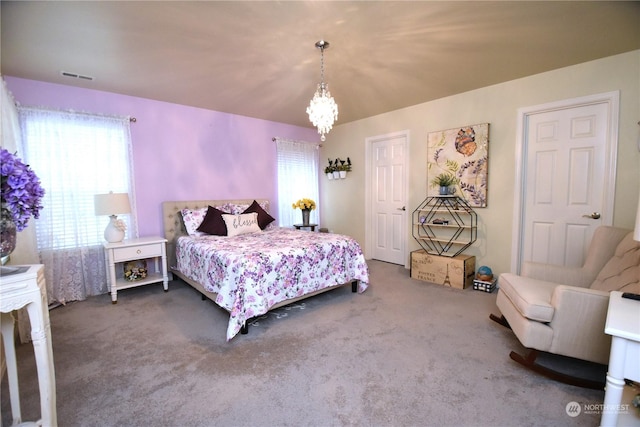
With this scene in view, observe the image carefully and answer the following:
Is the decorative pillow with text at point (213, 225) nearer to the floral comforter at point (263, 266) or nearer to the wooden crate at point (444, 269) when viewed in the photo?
the floral comforter at point (263, 266)

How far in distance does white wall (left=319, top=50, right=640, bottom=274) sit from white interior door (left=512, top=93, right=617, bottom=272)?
0.35 feet

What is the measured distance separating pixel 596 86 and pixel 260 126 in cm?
422

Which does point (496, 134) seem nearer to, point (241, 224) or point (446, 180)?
point (446, 180)

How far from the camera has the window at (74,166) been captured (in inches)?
120

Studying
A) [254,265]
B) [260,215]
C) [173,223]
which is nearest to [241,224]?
[260,215]

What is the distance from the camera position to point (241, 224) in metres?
3.83

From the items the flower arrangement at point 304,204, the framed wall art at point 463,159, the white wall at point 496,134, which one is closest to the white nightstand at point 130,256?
the flower arrangement at point 304,204

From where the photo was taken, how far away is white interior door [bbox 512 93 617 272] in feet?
9.41

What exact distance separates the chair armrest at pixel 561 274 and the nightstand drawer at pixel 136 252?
3.92 m

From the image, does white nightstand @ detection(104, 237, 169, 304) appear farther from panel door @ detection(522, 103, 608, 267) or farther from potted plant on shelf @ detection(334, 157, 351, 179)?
panel door @ detection(522, 103, 608, 267)

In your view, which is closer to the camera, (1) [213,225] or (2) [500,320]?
(2) [500,320]

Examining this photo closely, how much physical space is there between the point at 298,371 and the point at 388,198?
11.0ft

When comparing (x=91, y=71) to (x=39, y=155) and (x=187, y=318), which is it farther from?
(x=187, y=318)

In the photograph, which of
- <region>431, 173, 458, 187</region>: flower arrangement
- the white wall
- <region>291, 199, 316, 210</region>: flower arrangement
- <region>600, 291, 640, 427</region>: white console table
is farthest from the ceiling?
<region>600, 291, 640, 427</region>: white console table
